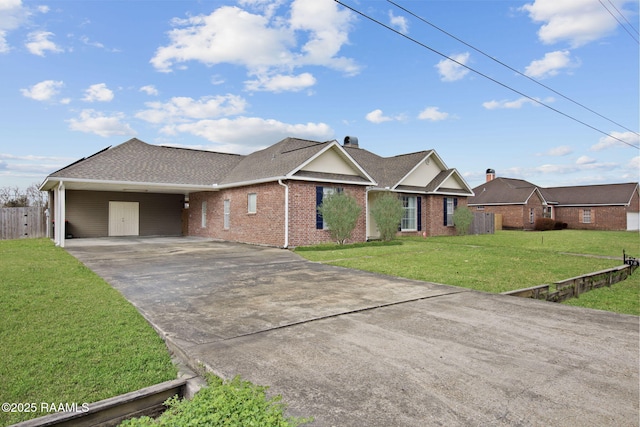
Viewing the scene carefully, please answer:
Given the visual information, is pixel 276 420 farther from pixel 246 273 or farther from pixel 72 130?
pixel 72 130

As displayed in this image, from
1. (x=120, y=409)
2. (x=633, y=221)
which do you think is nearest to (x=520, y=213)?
(x=633, y=221)

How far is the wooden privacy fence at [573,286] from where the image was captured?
7699mm

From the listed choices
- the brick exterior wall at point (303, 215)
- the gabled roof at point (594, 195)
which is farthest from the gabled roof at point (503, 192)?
the brick exterior wall at point (303, 215)

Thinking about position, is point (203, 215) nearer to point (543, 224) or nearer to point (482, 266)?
point (482, 266)

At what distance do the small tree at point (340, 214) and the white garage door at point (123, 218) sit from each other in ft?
47.6

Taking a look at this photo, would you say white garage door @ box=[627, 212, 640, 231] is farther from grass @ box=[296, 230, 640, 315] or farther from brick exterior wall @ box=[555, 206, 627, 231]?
grass @ box=[296, 230, 640, 315]

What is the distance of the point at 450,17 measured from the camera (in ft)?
35.8

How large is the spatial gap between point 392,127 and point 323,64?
194 inches

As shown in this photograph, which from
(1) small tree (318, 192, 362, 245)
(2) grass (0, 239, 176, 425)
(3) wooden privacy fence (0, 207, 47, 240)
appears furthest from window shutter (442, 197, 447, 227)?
(3) wooden privacy fence (0, 207, 47, 240)

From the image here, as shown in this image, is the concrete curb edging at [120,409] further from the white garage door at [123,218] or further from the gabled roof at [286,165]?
the white garage door at [123,218]

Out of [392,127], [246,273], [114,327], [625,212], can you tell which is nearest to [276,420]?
[114,327]

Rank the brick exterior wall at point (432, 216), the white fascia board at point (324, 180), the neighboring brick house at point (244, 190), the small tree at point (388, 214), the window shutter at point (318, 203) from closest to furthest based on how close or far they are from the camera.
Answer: the white fascia board at point (324, 180) < the neighboring brick house at point (244, 190) < the window shutter at point (318, 203) < the small tree at point (388, 214) < the brick exterior wall at point (432, 216)

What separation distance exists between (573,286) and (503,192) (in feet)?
105

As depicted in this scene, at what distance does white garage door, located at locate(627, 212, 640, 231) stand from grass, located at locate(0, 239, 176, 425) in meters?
46.4
